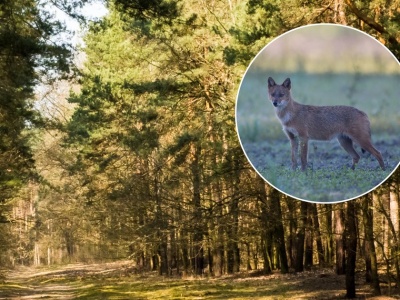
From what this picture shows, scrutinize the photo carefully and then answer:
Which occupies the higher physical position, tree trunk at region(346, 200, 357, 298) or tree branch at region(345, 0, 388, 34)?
tree branch at region(345, 0, 388, 34)

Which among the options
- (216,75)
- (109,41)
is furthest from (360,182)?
(109,41)

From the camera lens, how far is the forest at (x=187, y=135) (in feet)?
42.8

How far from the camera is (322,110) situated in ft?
14.6

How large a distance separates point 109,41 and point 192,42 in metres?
10.4

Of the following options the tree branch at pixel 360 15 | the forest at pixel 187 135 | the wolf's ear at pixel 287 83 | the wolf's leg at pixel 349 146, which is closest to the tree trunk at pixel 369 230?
the forest at pixel 187 135

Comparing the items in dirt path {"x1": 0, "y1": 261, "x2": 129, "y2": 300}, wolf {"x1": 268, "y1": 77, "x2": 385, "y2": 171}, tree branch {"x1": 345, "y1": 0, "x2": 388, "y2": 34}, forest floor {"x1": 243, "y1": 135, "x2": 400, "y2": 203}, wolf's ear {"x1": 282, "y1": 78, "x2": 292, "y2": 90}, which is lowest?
dirt path {"x1": 0, "y1": 261, "x2": 129, "y2": 300}

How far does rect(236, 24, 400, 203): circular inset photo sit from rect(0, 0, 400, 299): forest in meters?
2.93

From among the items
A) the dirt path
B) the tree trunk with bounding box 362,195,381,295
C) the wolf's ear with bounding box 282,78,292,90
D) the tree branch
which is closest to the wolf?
the wolf's ear with bounding box 282,78,292,90

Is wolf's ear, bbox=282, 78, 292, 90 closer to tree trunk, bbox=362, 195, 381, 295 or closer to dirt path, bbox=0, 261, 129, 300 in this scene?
tree trunk, bbox=362, 195, 381, 295

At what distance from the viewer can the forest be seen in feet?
42.8

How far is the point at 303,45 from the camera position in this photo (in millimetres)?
4363

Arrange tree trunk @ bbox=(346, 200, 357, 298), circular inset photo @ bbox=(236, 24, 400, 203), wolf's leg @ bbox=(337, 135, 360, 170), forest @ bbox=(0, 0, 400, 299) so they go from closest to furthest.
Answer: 1. circular inset photo @ bbox=(236, 24, 400, 203)
2. wolf's leg @ bbox=(337, 135, 360, 170)
3. forest @ bbox=(0, 0, 400, 299)
4. tree trunk @ bbox=(346, 200, 357, 298)

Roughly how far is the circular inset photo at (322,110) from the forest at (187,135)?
2925mm

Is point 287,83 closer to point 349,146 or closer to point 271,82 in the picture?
point 271,82
